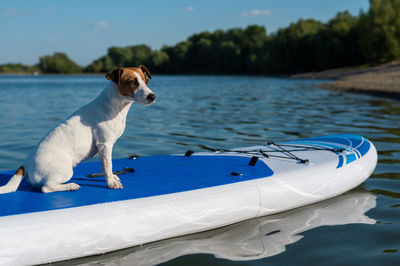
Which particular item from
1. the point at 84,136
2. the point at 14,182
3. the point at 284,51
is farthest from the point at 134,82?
the point at 284,51

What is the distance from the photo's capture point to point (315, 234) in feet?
13.9

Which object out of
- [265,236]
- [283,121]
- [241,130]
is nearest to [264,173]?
[265,236]

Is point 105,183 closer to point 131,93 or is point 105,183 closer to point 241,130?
point 131,93

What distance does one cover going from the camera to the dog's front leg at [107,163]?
3.88 metres

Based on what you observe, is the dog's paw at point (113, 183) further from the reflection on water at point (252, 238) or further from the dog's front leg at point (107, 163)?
the reflection on water at point (252, 238)

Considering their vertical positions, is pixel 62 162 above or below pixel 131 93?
below

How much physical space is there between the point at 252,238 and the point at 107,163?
1803 millimetres

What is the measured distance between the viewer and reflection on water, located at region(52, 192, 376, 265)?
3.73m

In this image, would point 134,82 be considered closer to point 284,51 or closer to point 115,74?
point 115,74

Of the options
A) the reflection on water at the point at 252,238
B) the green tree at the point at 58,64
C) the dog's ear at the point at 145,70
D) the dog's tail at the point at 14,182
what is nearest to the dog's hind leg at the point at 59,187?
the dog's tail at the point at 14,182

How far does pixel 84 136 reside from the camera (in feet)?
12.6

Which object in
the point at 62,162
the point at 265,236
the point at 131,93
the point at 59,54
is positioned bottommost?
the point at 265,236

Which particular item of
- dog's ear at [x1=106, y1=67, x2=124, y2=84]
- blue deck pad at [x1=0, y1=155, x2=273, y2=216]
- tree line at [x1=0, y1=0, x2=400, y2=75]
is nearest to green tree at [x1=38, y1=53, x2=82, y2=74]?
tree line at [x1=0, y1=0, x2=400, y2=75]

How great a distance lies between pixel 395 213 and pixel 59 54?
138204 millimetres
